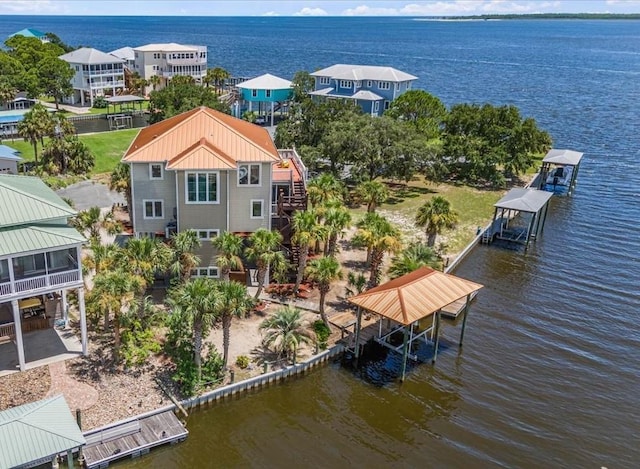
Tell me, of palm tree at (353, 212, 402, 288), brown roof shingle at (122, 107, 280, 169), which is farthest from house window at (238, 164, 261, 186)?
palm tree at (353, 212, 402, 288)

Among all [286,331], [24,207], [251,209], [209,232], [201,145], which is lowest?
[286,331]

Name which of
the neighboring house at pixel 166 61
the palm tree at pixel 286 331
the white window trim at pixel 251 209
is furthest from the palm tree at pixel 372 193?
the neighboring house at pixel 166 61

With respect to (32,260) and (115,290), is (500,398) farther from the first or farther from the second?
(32,260)

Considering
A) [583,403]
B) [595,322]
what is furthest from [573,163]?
[583,403]

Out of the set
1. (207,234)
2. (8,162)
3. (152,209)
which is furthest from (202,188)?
(8,162)

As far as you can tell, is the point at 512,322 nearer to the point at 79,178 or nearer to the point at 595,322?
the point at 595,322

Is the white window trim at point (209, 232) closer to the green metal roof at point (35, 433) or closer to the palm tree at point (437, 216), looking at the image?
Answer: the palm tree at point (437, 216)

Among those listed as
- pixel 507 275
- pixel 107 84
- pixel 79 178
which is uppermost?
pixel 107 84
